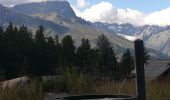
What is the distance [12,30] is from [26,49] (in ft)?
24.8

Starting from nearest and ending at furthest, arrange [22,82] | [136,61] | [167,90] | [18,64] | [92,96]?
[136,61]
[92,96]
[167,90]
[22,82]
[18,64]

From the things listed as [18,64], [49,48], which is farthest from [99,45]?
[18,64]

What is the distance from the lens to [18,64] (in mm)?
82125

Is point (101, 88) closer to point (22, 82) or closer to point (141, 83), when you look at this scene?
point (22, 82)

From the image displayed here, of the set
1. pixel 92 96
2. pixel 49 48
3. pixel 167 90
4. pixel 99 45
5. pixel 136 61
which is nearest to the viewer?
pixel 136 61

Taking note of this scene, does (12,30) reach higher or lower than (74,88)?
higher

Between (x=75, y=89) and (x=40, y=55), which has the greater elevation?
(x=40, y=55)

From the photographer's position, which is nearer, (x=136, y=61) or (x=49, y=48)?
(x=136, y=61)

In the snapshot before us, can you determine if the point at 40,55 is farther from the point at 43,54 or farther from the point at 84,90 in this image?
the point at 84,90

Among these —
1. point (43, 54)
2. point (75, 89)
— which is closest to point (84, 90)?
point (75, 89)

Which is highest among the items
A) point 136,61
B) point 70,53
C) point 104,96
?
point 70,53

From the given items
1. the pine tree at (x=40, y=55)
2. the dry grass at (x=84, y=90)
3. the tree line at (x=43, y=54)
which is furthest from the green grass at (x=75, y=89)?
the pine tree at (x=40, y=55)

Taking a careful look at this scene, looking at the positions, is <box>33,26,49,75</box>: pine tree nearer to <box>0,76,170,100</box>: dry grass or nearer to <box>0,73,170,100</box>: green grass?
<box>0,73,170,100</box>: green grass

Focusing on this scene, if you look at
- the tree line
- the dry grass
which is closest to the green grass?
the dry grass
